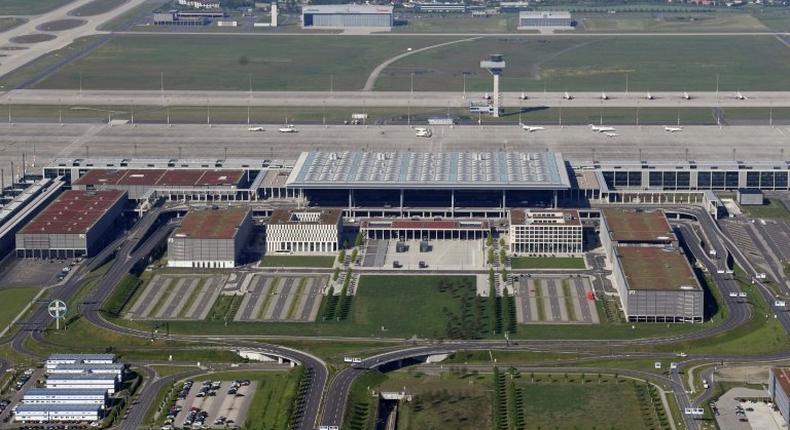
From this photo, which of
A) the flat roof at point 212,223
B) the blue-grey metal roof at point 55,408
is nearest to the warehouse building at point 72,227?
the flat roof at point 212,223

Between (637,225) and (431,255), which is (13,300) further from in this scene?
(637,225)

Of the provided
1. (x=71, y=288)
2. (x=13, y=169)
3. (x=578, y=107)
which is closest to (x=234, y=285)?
(x=71, y=288)

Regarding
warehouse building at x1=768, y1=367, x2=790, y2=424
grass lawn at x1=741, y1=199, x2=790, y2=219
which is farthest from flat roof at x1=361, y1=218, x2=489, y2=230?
warehouse building at x1=768, y1=367, x2=790, y2=424

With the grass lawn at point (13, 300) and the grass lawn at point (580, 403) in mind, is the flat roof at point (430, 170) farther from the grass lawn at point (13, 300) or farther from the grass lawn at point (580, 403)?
the grass lawn at point (580, 403)

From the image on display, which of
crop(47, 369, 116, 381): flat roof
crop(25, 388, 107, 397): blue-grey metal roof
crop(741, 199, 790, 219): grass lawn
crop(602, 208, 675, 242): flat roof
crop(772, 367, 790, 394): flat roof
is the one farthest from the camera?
crop(741, 199, 790, 219): grass lawn

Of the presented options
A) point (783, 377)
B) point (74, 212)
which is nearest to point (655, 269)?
point (783, 377)

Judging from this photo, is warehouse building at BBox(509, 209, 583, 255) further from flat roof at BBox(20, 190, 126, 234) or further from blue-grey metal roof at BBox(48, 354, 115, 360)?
blue-grey metal roof at BBox(48, 354, 115, 360)

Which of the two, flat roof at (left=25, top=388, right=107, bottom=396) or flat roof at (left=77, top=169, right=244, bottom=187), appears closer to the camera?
flat roof at (left=25, top=388, right=107, bottom=396)

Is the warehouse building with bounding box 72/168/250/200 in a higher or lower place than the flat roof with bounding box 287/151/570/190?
lower
